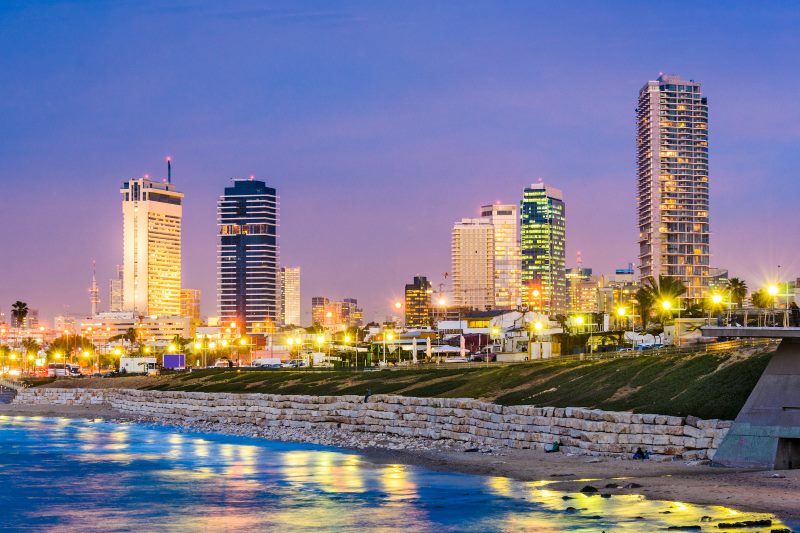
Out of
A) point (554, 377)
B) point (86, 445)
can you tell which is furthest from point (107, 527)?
point (86, 445)

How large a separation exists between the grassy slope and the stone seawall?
101 centimetres

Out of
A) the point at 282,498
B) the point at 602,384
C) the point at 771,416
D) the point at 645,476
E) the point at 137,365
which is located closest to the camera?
the point at 771,416

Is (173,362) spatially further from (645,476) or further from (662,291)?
(645,476)

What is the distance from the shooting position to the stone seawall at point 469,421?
3812 centimetres

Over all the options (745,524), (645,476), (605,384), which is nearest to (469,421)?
(605,384)

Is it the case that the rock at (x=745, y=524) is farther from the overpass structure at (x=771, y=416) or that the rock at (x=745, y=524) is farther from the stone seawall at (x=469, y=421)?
the stone seawall at (x=469, y=421)

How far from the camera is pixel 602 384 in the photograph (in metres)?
47.7

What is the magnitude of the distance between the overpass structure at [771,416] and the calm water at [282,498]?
16.4ft

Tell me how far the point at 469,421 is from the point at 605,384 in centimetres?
714

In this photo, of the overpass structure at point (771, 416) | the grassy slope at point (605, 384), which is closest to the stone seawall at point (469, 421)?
the overpass structure at point (771, 416)

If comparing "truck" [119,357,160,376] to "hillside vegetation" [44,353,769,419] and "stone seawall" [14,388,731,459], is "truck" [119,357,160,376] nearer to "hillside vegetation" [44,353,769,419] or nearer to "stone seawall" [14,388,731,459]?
"stone seawall" [14,388,731,459]

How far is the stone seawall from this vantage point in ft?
125

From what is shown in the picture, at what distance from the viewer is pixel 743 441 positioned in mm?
35281

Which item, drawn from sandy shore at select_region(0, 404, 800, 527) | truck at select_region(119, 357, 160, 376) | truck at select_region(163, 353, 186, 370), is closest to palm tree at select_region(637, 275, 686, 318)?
truck at select_region(163, 353, 186, 370)
